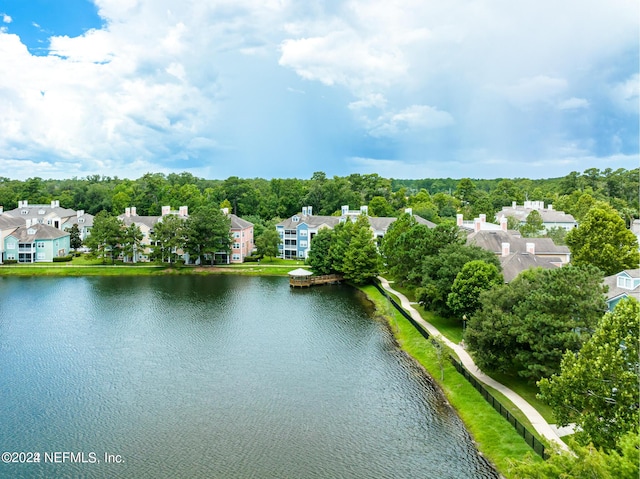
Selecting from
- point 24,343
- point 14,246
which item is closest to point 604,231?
point 24,343

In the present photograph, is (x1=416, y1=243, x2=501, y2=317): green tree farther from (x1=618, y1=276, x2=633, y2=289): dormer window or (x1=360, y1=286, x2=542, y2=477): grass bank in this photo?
(x1=618, y1=276, x2=633, y2=289): dormer window

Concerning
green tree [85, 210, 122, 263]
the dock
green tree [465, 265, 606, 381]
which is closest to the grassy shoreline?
green tree [85, 210, 122, 263]

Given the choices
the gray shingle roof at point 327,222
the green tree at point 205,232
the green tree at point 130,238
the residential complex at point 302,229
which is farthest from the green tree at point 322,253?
the green tree at point 130,238

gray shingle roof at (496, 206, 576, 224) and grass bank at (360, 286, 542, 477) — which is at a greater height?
gray shingle roof at (496, 206, 576, 224)

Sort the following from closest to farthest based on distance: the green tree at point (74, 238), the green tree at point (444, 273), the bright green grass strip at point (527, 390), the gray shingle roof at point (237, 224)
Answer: the bright green grass strip at point (527, 390) < the green tree at point (444, 273) < the gray shingle roof at point (237, 224) < the green tree at point (74, 238)

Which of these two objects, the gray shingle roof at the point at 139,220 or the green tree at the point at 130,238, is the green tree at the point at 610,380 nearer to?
the green tree at the point at 130,238

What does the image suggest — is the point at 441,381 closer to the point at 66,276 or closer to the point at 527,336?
the point at 527,336

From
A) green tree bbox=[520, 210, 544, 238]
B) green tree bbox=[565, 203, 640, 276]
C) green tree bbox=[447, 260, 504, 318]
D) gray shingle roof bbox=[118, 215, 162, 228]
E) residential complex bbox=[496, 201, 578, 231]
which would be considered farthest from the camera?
residential complex bbox=[496, 201, 578, 231]
